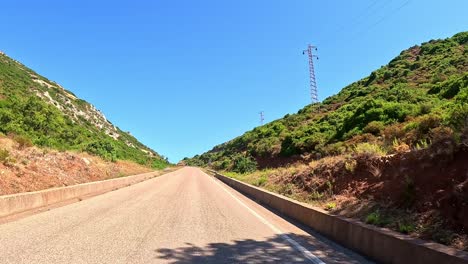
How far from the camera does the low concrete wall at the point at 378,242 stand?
6160mm

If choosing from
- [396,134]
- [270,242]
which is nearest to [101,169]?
[396,134]

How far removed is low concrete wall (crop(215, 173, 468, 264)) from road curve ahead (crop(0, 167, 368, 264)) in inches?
13.6

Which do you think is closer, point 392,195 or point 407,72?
point 392,195

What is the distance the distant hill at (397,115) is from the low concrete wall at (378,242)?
10.7 ft

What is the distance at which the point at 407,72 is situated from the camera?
5450 centimetres

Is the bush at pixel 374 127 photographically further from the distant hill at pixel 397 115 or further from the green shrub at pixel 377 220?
the green shrub at pixel 377 220

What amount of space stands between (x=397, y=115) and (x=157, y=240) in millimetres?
24347

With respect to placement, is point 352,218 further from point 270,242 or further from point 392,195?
point 270,242

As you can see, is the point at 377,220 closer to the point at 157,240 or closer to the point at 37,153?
the point at 157,240

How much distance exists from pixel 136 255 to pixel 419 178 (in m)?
6.48

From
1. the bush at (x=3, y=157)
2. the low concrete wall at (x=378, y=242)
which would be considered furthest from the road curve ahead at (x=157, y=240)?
the bush at (x=3, y=157)

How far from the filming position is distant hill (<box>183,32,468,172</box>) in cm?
1716

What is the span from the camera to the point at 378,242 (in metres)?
7.79

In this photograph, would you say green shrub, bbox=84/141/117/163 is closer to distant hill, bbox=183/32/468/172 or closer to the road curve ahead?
distant hill, bbox=183/32/468/172
